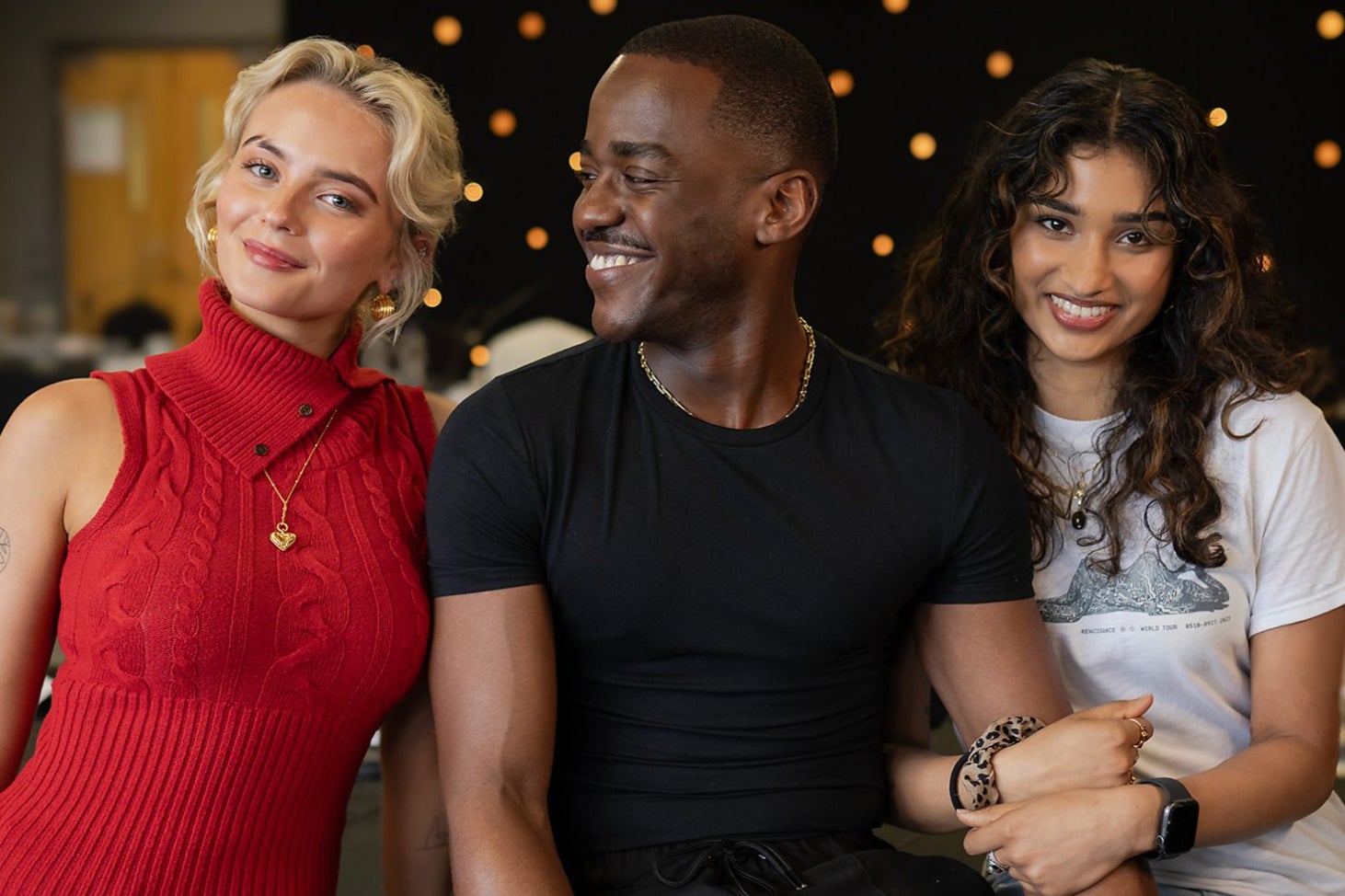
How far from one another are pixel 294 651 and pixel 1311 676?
112 centimetres

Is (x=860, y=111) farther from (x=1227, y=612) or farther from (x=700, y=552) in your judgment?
(x=700, y=552)

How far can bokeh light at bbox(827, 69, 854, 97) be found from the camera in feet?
13.2

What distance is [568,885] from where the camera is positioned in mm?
1475

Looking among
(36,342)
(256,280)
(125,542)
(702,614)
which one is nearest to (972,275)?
(702,614)

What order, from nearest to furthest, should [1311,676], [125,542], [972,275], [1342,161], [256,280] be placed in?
[125,542] < [256,280] < [1311,676] < [972,275] < [1342,161]

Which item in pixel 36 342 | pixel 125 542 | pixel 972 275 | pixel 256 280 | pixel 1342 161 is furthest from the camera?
pixel 36 342

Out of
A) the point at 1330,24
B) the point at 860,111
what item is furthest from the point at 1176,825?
the point at 1330,24

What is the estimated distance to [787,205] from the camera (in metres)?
1.61

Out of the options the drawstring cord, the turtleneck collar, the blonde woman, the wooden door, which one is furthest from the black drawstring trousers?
the wooden door

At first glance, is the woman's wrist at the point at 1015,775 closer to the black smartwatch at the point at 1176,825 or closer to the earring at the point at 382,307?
the black smartwatch at the point at 1176,825

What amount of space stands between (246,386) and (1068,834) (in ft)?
3.11

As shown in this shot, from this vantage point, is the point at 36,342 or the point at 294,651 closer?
the point at 294,651

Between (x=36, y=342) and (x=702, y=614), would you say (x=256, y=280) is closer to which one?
(x=702, y=614)

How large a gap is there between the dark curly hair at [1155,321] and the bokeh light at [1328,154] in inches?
93.3
